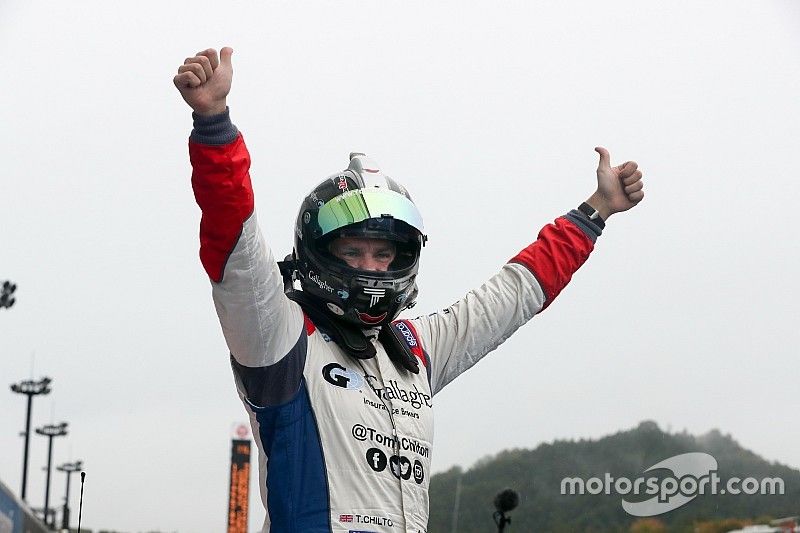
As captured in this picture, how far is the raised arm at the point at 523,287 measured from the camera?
20.5ft

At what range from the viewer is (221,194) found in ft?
16.3

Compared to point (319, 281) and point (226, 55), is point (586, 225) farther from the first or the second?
point (226, 55)

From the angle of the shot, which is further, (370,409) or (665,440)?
(665,440)

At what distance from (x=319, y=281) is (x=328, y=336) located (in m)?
0.23

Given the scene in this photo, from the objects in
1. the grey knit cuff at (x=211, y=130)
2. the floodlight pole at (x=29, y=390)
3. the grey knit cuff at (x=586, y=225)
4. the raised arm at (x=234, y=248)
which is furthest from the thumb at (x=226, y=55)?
the floodlight pole at (x=29, y=390)

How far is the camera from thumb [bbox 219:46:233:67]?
199 inches

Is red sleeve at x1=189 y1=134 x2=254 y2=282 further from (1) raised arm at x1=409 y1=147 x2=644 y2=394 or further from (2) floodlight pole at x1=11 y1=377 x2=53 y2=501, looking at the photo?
(2) floodlight pole at x1=11 y1=377 x2=53 y2=501

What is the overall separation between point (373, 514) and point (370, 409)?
42 centimetres

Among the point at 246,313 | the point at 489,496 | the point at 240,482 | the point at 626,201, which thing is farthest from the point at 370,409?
the point at 240,482

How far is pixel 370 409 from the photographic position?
5484 millimetres

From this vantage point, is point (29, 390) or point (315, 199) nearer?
point (315, 199)

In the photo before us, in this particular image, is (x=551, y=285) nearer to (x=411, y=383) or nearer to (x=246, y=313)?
(x=411, y=383)

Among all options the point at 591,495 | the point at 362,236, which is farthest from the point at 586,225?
the point at 591,495

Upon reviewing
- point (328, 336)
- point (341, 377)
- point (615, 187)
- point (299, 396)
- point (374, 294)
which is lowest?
point (299, 396)
